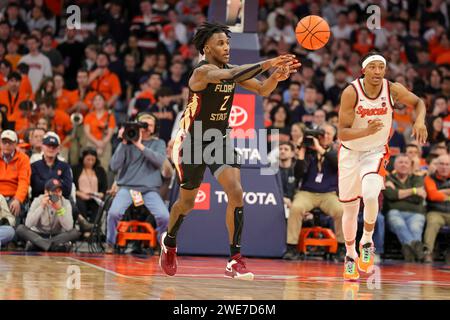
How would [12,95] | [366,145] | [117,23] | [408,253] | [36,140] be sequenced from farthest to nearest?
[117,23]
[12,95]
[36,140]
[408,253]
[366,145]

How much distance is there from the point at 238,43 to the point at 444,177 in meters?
3.87

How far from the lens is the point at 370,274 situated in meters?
10.5

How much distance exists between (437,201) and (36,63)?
727 centimetres

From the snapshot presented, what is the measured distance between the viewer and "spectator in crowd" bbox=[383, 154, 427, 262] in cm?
→ 1371

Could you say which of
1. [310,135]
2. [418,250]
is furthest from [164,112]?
[418,250]

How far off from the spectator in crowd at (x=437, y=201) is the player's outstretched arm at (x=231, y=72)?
6100 mm

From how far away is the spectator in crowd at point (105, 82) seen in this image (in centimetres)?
1628

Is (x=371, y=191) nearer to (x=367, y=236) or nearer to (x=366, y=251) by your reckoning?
(x=367, y=236)

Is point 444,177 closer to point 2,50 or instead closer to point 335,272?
point 335,272

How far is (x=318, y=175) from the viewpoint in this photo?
13.6m

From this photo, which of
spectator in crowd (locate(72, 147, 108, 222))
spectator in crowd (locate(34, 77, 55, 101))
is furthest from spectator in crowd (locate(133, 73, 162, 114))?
spectator in crowd (locate(72, 147, 108, 222))

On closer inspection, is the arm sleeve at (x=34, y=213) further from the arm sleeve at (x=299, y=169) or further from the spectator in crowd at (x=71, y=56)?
the spectator in crowd at (x=71, y=56)
